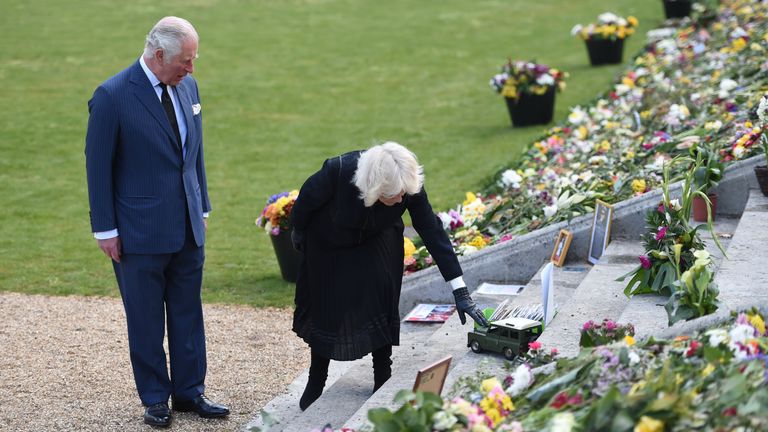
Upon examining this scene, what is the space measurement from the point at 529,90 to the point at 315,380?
28.4 feet

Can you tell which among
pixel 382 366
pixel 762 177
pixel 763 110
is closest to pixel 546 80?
pixel 763 110

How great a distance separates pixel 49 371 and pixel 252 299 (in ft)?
6.33

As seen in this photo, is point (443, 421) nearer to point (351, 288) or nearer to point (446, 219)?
point (351, 288)

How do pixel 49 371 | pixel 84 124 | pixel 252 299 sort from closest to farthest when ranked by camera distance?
pixel 49 371 < pixel 252 299 < pixel 84 124

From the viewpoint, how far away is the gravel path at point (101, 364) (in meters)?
5.58

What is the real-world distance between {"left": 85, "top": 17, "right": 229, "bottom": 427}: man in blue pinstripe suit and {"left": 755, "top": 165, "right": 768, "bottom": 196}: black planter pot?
11.3 ft

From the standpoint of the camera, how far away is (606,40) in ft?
56.5

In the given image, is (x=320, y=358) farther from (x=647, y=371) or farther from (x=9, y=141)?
(x=9, y=141)

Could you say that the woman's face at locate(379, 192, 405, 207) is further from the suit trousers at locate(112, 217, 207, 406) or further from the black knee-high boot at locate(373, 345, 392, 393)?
the suit trousers at locate(112, 217, 207, 406)

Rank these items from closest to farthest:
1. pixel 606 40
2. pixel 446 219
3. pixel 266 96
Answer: pixel 446 219 → pixel 266 96 → pixel 606 40

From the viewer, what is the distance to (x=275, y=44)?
2020 cm

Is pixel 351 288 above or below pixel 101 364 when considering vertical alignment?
above

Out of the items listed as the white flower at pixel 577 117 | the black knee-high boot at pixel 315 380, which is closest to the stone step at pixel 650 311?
the black knee-high boot at pixel 315 380

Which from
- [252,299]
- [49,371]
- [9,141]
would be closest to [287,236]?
[252,299]
